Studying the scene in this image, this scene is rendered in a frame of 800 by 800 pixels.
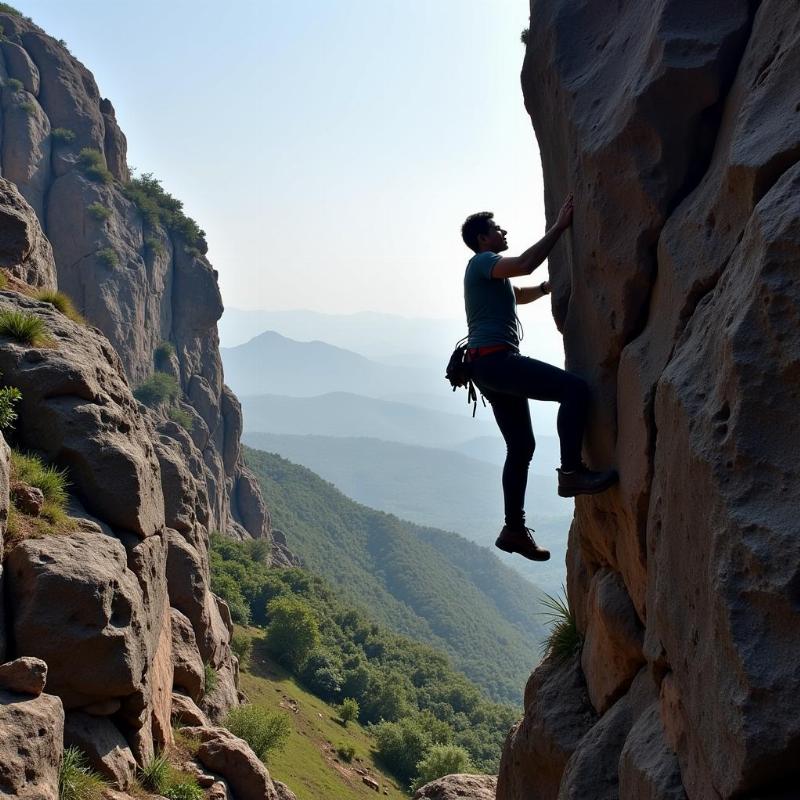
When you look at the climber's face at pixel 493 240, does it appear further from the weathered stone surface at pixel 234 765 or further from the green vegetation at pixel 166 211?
the green vegetation at pixel 166 211

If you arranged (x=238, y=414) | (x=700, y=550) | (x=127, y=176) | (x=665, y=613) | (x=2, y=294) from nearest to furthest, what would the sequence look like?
(x=700, y=550) → (x=665, y=613) → (x=2, y=294) → (x=127, y=176) → (x=238, y=414)

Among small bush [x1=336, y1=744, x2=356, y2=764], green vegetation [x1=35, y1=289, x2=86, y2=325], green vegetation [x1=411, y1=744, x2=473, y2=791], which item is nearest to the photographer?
green vegetation [x1=35, y1=289, x2=86, y2=325]

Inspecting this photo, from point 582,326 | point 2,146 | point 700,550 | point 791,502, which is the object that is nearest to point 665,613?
point 700,550

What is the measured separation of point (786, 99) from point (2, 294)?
41.1ft

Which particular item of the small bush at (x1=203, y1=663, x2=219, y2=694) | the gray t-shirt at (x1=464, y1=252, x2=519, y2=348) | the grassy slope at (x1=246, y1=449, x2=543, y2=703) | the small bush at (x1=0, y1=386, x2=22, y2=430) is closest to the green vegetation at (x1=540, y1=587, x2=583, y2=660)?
the gray t-shirt at (x1=464, y1=252, x2=519, y2=348)

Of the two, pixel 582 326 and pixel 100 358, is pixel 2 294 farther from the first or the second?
pixel 582 326

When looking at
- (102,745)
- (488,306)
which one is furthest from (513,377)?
(102,745)

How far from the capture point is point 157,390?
6016 centimetres

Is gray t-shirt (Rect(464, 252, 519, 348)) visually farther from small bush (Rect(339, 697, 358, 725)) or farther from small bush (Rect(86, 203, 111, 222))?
small bush (Rect(86, 203, 111, 222))

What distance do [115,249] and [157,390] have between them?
10618 mm

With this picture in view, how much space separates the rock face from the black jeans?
9.7 inches

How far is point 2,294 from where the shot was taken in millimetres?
13562

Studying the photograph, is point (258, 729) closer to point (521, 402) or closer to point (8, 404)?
point (8, 404)

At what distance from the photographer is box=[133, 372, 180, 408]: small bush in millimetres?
58781
